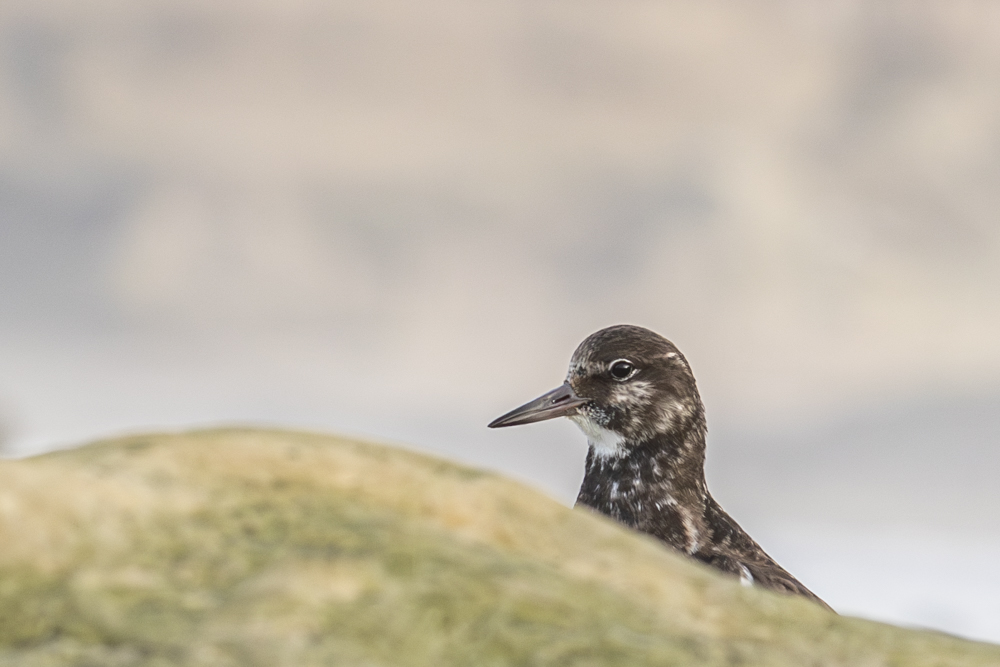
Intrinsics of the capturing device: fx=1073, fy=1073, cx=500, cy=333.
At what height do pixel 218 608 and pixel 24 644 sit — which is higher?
pixel 218 608

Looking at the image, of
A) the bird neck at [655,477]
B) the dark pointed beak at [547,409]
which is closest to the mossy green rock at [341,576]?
the bird neck at [655,477]

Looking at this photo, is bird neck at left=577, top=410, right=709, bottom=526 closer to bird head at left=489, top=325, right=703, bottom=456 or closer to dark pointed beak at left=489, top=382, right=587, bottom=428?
bird head at left=489, top=325, right=703, bottom=456

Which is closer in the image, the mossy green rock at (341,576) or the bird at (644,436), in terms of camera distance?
the mossy green rock at (341,576)

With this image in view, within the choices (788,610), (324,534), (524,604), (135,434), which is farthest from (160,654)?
(788,610)

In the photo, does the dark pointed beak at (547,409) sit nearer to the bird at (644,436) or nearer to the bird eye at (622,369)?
the bird at (644,436)

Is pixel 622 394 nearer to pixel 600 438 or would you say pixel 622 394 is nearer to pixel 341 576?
pixel 600 438

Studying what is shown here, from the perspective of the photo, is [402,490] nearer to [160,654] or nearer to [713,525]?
[160,654]
